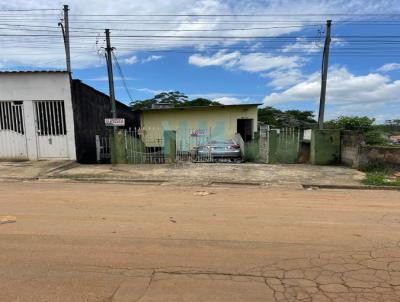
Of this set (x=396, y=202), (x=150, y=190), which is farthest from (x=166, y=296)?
(x=396, y=202)

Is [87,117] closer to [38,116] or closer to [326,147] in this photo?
[38,116]

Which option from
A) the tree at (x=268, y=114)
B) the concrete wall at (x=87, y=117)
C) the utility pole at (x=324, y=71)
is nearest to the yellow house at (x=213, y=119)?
the utility pole at (x=324, y=71)

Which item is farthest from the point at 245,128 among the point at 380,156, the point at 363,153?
the point at 380,156

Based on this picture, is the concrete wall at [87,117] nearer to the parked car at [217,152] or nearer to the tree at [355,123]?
the parked car at [217,152]

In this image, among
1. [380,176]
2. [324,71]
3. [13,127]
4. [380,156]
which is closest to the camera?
[380,176]

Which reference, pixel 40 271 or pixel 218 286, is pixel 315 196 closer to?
pixel 218 286

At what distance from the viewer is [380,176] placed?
1059cm

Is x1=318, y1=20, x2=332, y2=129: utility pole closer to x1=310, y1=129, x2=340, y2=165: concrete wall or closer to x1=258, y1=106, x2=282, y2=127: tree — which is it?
x1=310, y1=129, x2=340, y2=165: concrete wall

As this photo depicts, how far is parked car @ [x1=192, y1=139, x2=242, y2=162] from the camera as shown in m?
15.0

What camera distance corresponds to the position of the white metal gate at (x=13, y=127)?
13.8m

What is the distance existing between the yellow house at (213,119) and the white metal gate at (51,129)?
37.4 ft

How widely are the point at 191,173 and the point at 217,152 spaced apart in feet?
12.5

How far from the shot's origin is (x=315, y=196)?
822 centimetres

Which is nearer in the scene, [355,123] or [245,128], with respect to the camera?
[355,123]
